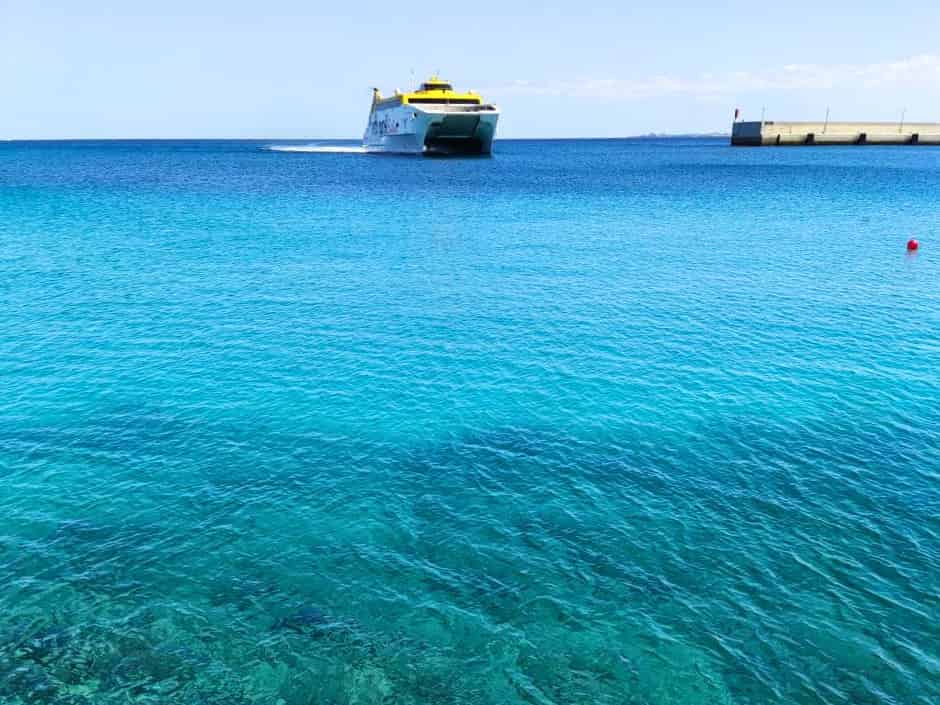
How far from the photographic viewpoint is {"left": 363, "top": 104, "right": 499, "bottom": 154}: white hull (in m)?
128

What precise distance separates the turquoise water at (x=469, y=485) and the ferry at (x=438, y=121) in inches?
3628

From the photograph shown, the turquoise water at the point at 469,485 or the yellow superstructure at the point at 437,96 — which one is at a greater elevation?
the yellow superstructure at the point at 437,96

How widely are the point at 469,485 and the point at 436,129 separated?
409 ft

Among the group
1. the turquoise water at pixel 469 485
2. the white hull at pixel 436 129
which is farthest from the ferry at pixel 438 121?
the turquoise water at pixel 469 485

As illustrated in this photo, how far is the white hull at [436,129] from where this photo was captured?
128m

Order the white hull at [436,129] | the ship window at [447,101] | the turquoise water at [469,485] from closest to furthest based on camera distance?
the turquoise water at [469,485]
the white hull at [436,129]
the ship window at [447,101]

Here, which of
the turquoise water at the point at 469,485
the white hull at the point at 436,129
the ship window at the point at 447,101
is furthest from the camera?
the ship window at the point at 447,101

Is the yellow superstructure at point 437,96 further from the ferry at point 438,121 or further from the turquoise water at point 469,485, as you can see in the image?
the turquoise water at point 469,485

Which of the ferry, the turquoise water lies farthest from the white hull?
the turquoise water

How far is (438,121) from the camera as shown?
5098 inches

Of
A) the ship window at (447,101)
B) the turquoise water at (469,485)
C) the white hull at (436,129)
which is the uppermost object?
the ship window at (447,101)

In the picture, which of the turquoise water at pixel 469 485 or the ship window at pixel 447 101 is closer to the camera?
the turquoise water at pixel 469 485

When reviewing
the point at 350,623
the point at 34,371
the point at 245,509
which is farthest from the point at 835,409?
the point at 34,371

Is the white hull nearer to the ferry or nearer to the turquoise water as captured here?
the ferry
